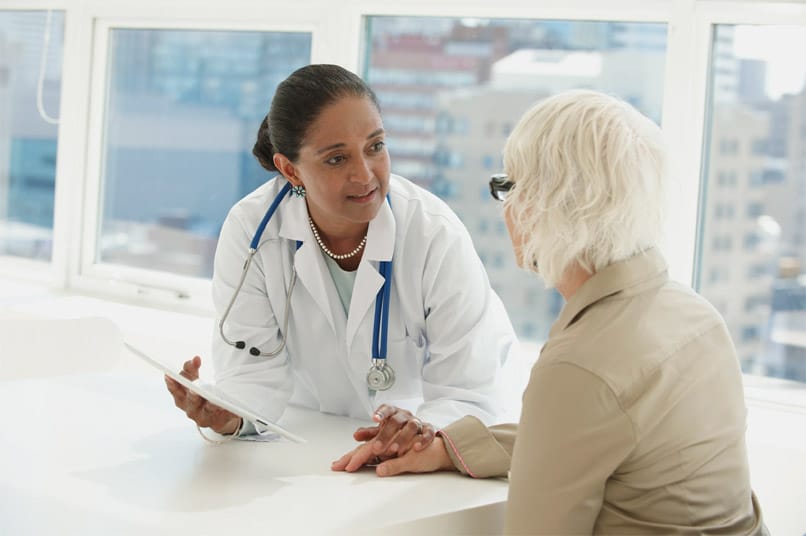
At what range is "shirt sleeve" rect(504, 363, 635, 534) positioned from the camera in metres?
1.11

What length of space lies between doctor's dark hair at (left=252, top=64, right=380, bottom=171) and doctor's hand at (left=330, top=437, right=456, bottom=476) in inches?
22.7

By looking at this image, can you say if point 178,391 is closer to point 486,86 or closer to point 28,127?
point 486,86

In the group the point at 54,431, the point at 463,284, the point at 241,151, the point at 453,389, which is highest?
the point at 241,151

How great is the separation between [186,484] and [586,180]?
2.54 ft

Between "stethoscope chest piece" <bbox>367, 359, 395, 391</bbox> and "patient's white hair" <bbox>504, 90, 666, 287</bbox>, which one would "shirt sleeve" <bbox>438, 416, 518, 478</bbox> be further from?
"patient's white hair" <bbox>504, 90, 666, 287</bbox>

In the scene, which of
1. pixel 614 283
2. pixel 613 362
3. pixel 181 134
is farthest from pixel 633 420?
pixel 181 134

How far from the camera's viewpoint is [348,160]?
1.75 m

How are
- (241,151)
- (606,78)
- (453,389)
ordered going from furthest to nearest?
(241,151) < (606,78) < (453,389)

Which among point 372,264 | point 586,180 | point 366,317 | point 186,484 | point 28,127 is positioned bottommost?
point 186,484

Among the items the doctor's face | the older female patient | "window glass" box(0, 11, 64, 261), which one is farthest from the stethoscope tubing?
"window glass" box(0, 11, 64, 261)

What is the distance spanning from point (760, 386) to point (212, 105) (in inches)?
74.9

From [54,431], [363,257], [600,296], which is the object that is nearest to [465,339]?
[363,257]

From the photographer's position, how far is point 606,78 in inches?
96.0

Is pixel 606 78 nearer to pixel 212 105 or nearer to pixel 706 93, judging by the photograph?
pixel 706 93
